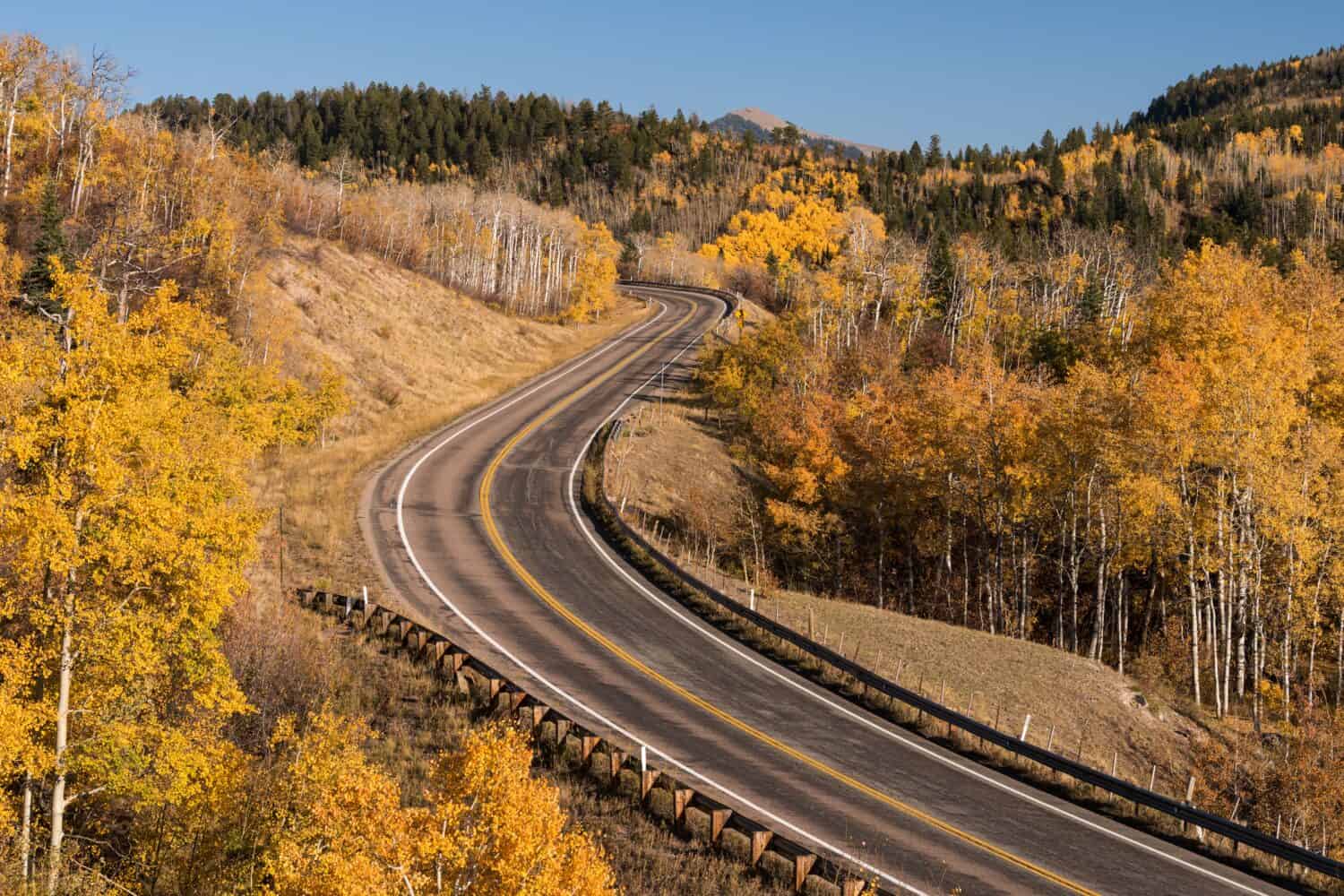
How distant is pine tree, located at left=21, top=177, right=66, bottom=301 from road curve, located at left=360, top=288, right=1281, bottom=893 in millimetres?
19010

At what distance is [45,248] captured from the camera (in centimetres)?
4884

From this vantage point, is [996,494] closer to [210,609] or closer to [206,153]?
[210,609]

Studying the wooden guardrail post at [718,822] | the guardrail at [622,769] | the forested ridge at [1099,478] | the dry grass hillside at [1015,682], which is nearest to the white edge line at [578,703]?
the guardrail at [622,769]

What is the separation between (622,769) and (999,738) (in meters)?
9.45

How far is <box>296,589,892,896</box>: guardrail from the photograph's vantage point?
1792 centimetres

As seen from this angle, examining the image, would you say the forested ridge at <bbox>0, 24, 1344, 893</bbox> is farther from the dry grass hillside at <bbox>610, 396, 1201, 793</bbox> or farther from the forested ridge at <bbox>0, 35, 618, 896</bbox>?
the dry grass hillside at <bbox>610, 396, 1201, 793</bbox>

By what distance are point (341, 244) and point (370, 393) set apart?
22396 mm

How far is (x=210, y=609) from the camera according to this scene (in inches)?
735

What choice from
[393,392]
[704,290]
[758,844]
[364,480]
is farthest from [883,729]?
[704,290]

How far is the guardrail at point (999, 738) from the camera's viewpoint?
19.4 m

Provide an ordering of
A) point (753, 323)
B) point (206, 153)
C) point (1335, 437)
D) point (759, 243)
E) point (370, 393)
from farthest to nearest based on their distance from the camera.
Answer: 1. point (759, 243)
2. point (753, 323)
3. point (206, 153)
4. point (370, 393)
5. point (1335, 437)

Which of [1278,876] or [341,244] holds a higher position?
[341,244]

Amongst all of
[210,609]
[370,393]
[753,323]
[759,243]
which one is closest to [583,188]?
[759,243]

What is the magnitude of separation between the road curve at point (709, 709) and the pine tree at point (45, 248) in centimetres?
1901
